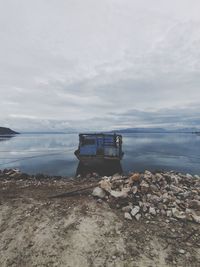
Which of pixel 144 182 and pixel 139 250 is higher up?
pixel 144 182

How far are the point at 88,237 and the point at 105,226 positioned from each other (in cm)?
81

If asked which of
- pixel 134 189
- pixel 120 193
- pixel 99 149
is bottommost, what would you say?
pixel 120 193

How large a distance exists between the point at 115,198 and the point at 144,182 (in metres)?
1.72

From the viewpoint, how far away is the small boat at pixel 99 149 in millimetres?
23350

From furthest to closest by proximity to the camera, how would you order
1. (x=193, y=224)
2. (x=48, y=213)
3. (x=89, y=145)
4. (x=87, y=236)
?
(x=89, y=145) < (x=48, y=213) < (x=193, y=224) < (x=87, y=236)

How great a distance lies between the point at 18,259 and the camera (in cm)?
599

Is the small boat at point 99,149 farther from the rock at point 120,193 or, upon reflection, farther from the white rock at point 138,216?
the white rock at point 138,216

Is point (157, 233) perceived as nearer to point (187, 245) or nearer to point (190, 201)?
point (187, 245)

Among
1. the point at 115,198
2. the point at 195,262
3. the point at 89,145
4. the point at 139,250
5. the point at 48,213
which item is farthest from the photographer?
the point at 89,145

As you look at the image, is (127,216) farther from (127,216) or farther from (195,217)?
(195,217)

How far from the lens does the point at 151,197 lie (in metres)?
8.82

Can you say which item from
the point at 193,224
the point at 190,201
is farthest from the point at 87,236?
the point at 190,201

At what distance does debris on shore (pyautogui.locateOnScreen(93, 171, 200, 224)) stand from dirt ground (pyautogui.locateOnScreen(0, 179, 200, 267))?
312mm

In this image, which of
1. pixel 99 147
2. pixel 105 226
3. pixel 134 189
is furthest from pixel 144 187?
pixel 99 147
